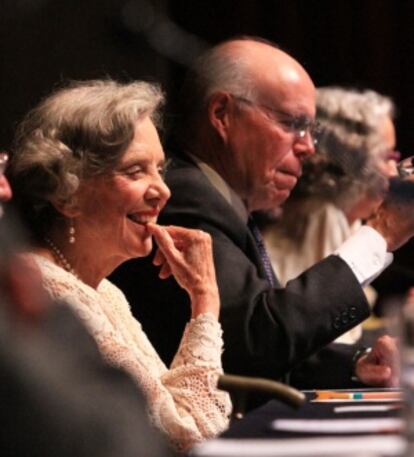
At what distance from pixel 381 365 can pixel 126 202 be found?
0.90 meters

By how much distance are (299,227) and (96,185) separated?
1.80 meters

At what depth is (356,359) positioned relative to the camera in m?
3.56

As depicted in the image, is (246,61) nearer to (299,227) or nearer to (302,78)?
(302,78)

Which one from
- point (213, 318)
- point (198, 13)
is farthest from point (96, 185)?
point (198, 13)

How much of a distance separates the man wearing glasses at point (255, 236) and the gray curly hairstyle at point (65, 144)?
1.47 feet

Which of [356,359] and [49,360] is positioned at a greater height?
[49,360]

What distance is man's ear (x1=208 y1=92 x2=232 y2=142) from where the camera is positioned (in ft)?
11.7

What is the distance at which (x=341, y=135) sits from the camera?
4.18 meters

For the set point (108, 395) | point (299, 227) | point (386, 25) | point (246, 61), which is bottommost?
point (299, 227)

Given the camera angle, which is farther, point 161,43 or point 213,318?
point 161,43

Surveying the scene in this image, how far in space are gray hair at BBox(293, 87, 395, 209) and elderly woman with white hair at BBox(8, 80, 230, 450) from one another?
4.04 ft

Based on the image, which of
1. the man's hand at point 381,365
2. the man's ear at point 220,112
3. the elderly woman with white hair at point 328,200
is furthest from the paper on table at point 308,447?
the elderly woman with white hair at point 328,200

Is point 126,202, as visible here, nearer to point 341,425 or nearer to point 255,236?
point 255,236

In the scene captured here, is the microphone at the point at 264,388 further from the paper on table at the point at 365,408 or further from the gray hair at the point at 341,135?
the gray hair at the point at 341,135
